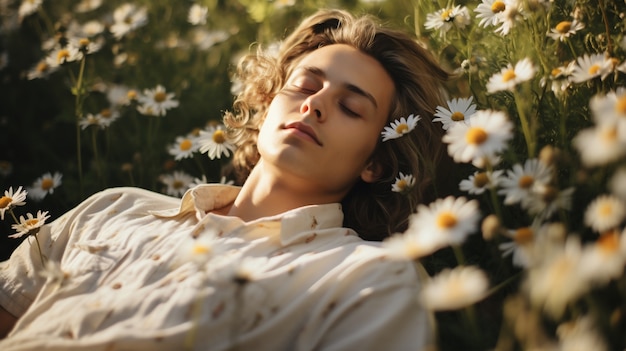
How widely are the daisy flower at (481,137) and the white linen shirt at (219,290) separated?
33 cm

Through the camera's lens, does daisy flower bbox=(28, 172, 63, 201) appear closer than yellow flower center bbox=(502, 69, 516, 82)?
No

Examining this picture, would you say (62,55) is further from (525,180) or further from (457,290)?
(457,290)

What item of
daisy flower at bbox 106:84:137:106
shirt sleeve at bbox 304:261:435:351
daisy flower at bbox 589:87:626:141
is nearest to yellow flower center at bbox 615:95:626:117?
daisy flower at bbox 589:87:626:141

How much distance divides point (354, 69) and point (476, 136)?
0.66 meters

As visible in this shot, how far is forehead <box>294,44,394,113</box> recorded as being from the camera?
2.17 metres

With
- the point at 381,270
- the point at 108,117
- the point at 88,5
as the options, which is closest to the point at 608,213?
the point at 381,270

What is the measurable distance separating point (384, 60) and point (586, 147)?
1.30 m

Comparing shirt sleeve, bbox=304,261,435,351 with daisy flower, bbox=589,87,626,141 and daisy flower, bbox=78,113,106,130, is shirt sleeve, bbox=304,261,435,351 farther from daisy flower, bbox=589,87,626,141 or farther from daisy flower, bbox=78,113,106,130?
daisy flower, bbox=78,113,106,130

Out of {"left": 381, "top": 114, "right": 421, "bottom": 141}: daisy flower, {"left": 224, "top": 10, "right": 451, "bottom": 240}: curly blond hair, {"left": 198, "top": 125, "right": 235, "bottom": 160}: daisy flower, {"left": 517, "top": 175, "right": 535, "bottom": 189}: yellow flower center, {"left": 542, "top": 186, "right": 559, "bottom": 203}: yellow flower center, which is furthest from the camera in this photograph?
{"left": 198, "top": 125, "right": 235, "bottom": 160}: daisy flower

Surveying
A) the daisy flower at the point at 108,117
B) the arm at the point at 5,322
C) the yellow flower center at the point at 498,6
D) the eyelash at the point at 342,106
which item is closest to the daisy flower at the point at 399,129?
the eyelash at the point at 342,106

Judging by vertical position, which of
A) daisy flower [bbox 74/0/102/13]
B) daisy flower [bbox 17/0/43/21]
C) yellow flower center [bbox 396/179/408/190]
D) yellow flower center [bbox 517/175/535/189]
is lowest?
yellow flower center [bbox 396/179/408/190]

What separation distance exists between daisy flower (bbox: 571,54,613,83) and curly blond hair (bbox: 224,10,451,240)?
1.70ft

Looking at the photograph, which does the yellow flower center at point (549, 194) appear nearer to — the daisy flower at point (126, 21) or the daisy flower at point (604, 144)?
the daisy flower at point (604, 144)

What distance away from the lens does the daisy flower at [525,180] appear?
1.61 m
